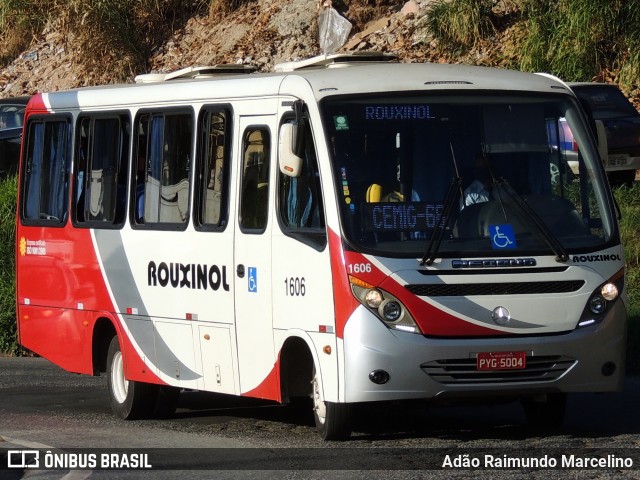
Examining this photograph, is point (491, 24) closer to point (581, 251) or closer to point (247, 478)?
point (581, 251)

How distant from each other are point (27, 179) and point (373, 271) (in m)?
5.95

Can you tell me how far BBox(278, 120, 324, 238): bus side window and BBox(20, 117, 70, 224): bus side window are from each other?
12.4ft

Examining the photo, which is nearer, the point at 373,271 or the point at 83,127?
the point at 373,271

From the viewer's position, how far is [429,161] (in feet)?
34.6

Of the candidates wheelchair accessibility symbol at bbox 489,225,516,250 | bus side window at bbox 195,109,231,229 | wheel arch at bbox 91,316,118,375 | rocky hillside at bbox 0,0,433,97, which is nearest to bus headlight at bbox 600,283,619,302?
wheelchair accessibility symbol at bbox 489,225,516,250

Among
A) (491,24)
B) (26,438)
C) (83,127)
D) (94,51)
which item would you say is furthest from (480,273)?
(94,51)

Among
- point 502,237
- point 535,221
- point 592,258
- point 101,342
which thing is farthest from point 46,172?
point 592,258

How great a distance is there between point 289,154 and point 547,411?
275cm

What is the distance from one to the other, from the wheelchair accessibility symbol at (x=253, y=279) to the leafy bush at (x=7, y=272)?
338 inches

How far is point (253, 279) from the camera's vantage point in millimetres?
11234

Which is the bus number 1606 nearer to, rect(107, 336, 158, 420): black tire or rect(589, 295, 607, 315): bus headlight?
rect(589, 295, 607, 315): bus headlight

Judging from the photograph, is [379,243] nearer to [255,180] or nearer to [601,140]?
[255,180]

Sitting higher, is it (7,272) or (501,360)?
(501,360)

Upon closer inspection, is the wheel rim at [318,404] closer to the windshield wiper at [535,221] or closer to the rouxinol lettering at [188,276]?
the rouxinol lettering at [188,276]
